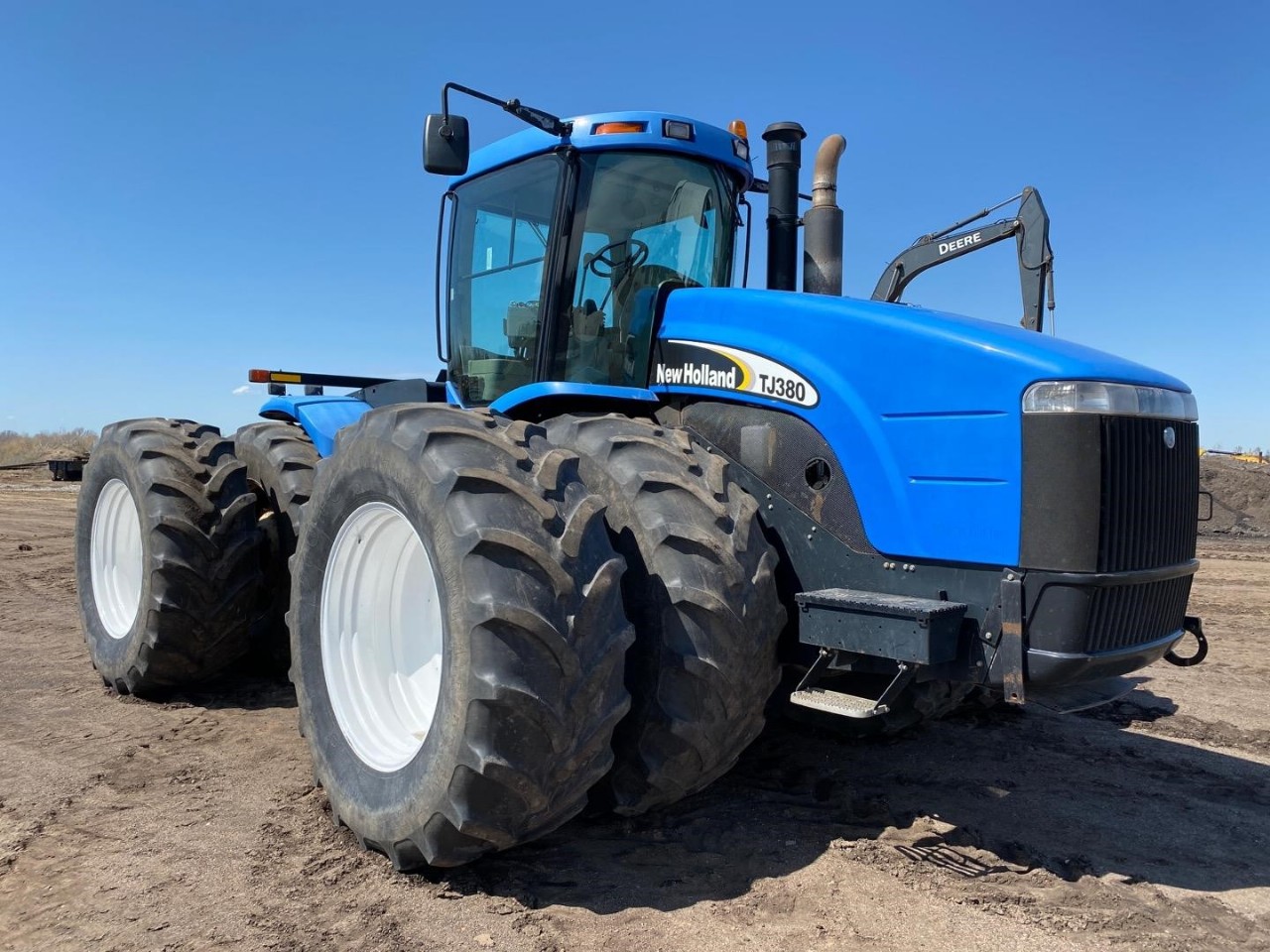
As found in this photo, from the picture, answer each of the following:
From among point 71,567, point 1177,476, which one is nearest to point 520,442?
point 1177,476

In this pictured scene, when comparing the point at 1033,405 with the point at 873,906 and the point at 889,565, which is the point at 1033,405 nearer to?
the point at 889,565

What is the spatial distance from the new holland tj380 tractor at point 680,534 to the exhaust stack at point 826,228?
21.2 inches

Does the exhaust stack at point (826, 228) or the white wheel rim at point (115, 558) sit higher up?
the exhaust stack at point (826, 228)

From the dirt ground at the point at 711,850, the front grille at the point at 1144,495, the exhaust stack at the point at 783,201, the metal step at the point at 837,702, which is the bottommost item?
the dirt ground at the point at 711,850

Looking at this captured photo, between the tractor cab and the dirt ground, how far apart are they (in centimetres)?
186

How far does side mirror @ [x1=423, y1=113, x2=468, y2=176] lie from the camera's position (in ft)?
12.3

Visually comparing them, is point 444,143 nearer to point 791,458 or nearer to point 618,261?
point 618,261

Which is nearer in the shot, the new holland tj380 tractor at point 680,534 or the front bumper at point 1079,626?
the new holland tj380 tractor at point 680,534

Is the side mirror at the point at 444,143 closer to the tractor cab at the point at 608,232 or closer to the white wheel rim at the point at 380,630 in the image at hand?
the tractor cab at the point at 608,232

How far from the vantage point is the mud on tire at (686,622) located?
286 cm

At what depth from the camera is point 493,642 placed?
8.34 feet

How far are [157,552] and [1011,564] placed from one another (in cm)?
367

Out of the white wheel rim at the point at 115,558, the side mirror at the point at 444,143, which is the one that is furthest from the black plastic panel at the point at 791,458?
the white wheel rim at the point at 115,558

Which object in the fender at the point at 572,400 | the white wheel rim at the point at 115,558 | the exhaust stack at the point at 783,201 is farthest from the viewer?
the white wheel rim at the point at 115,558
